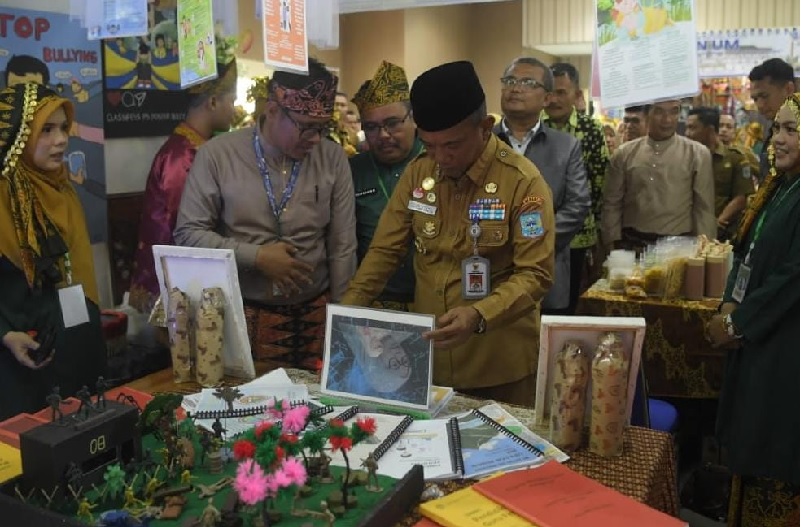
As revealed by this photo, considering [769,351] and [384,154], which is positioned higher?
[384,154]

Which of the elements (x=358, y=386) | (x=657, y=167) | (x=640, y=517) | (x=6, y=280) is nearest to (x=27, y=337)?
(x=6, y=280)

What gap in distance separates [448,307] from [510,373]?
265mm

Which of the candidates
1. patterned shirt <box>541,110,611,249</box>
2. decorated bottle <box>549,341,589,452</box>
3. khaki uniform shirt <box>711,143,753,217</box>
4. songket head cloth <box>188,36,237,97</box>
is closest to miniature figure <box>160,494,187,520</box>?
decorated bottle <box>549,341,589,452</box>

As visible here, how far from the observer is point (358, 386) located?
76.0 inches

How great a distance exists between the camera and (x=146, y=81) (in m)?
3.58

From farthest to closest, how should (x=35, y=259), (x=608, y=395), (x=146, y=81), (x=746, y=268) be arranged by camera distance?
(x=146, y=81)
(x=35, y=259)
(x=746, y=268)
(x=608, y=395)

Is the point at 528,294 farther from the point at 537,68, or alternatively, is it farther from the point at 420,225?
the point at 537,68

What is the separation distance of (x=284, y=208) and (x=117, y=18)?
94cm

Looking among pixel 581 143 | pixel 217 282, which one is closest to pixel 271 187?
pixel 217 282

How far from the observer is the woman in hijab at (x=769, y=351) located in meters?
2.14

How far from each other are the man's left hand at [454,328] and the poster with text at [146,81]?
7.35 feet

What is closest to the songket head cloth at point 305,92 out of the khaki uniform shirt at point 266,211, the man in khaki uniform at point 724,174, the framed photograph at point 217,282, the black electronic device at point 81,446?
the khaki uniform shirt at point 266,211

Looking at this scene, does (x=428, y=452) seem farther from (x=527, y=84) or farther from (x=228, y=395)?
(x=527, y=84)

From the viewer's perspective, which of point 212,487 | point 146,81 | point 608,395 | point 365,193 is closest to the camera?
point 212,487
